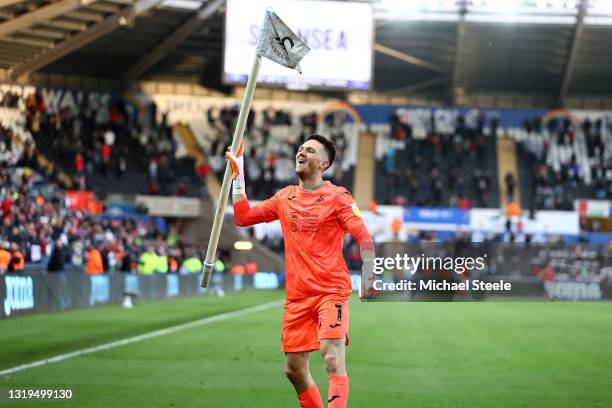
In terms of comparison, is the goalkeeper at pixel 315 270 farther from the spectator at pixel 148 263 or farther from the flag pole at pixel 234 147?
the spectator at pixel 148 263

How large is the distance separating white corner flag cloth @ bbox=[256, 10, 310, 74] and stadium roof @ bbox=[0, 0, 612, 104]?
35.3 metres

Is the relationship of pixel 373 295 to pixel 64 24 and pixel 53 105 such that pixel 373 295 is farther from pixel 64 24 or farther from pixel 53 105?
pixel 53 105

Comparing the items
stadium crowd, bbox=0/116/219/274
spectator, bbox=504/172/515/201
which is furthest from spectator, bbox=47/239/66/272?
spectator, bbox=504/172/515/201

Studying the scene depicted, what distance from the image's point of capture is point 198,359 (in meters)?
13.9

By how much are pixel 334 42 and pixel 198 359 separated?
3322 centimetres

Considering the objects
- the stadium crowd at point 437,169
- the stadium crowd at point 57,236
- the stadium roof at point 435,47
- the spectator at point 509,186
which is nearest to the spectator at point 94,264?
the stadium crowd at point 57,236

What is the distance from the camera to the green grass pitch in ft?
34.0

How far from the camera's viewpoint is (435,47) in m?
56.8

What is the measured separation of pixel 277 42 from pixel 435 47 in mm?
49439

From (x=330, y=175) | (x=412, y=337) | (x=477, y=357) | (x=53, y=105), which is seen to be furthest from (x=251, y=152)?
(x=477, y=357)

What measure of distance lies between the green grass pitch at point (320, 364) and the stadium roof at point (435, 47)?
84.5 feet

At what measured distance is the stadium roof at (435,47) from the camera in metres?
50.6

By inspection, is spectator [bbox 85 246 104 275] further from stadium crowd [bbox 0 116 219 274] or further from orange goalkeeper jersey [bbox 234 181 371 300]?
orange goalkeeper jersey [bbox 234 181 371 300]

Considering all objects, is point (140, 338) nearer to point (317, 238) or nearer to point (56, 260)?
point (56, 260)
